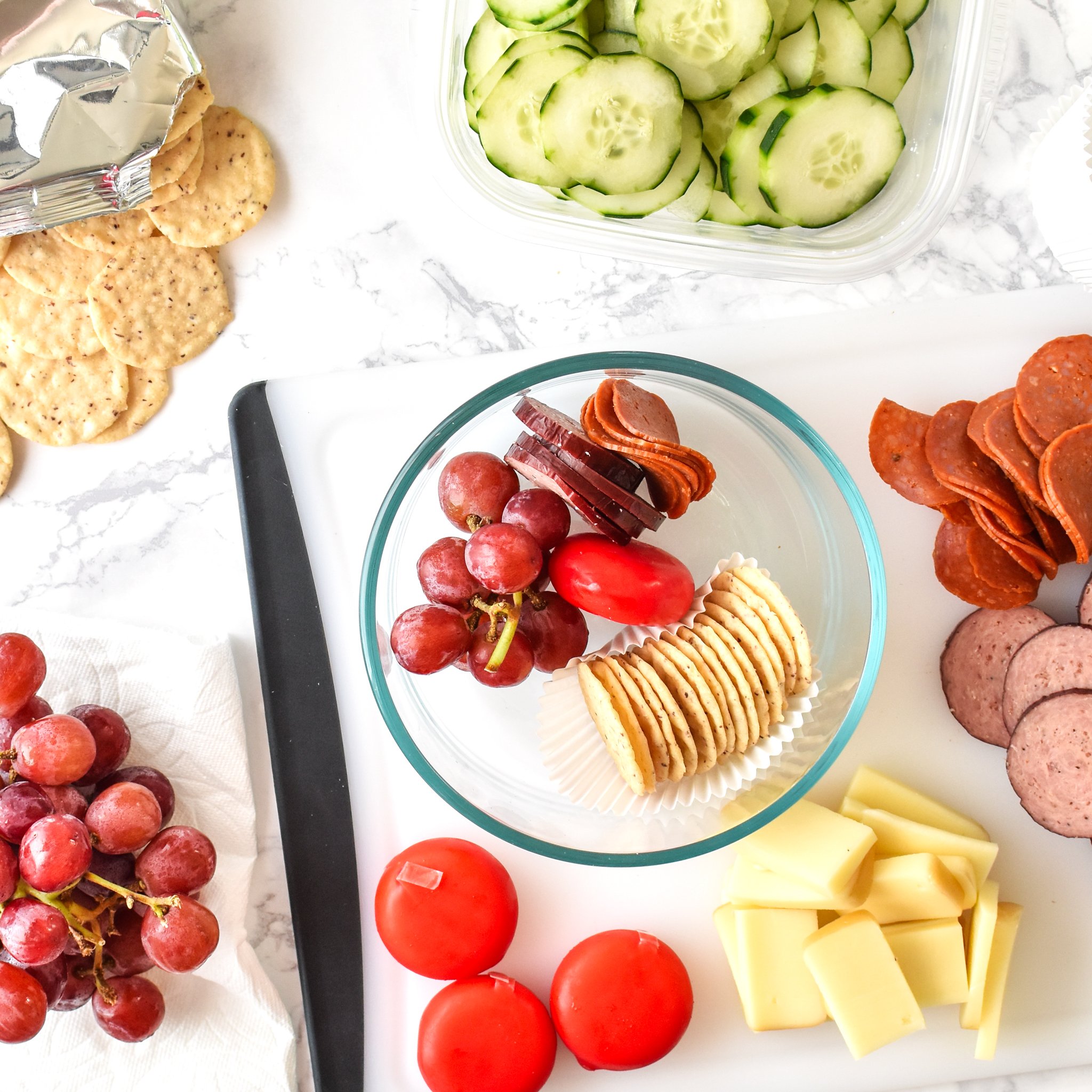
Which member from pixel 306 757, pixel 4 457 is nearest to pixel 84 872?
pixel 306 757

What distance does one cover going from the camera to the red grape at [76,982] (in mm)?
905

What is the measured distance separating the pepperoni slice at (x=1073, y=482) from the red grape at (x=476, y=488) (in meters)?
0.49

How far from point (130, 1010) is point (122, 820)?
207 mm

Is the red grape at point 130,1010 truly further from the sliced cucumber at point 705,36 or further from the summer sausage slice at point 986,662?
the sliced cucumber at point 705,36

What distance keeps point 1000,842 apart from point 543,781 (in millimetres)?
498

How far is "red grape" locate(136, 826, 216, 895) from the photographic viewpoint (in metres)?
0.89

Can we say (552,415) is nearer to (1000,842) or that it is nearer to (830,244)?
(830,244)

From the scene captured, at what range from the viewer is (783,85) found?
2.96 feet

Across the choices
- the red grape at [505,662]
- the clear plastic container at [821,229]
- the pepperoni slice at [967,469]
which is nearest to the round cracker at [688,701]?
the red grape at [505,662]

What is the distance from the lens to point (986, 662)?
970 mm

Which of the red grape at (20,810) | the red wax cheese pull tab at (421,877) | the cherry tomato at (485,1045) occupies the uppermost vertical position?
the red grape at (20,810)

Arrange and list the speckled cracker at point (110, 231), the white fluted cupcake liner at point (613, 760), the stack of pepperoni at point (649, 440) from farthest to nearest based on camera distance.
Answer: the speckled cracker at point (110, 231)
the white fluted cupcake liner at point (613, 760)
the stack of pepperoni at point (649, 440)

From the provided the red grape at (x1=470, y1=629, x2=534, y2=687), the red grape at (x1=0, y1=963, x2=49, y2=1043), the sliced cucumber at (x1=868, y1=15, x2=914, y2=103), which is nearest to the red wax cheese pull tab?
A: the red grape at (x1=470, y1=629, x2=534, y2=687)

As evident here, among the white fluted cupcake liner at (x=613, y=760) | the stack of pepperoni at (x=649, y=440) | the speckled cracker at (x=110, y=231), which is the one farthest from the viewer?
the speckled cracker at (x=110, y=231)
